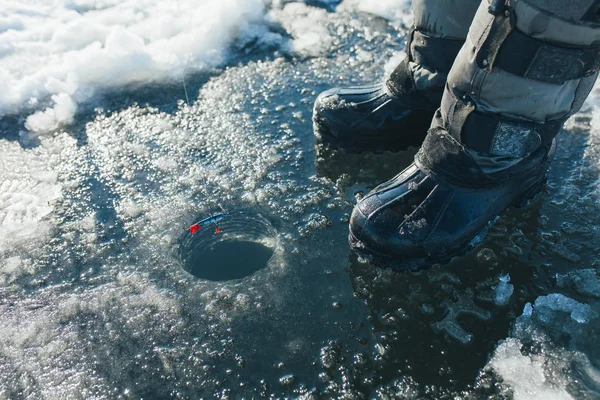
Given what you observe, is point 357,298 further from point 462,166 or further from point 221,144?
point 221,144

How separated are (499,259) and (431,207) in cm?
28

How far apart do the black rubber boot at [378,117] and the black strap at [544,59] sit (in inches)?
24.0

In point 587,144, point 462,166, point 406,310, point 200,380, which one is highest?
point 462,166

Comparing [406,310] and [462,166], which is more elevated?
[462,166]

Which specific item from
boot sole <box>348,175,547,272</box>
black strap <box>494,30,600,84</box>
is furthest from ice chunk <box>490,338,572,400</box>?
black strap <box>494,30,600,84</box>

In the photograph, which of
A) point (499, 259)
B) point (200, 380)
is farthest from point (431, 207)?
point (200, 380)

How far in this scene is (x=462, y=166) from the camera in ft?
4.86

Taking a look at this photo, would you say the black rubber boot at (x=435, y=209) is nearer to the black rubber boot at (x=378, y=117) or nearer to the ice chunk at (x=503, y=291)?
the ice chunk at (x=503, y=291)

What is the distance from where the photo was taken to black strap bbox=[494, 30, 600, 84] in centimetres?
122

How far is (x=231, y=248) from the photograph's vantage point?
5.46ft

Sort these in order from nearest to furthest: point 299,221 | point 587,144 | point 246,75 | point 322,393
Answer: point 322,393, point 299,221, point 587,144, point 246,75

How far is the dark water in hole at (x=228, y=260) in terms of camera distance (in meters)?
1.57

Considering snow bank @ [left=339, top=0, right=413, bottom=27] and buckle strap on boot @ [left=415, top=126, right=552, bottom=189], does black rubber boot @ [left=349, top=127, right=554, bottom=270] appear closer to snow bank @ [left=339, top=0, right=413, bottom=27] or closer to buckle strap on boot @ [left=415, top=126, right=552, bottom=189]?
buckle strap on boot @ [left=415, top=126, right=552, bottom=189]

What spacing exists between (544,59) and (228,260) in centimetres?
108
